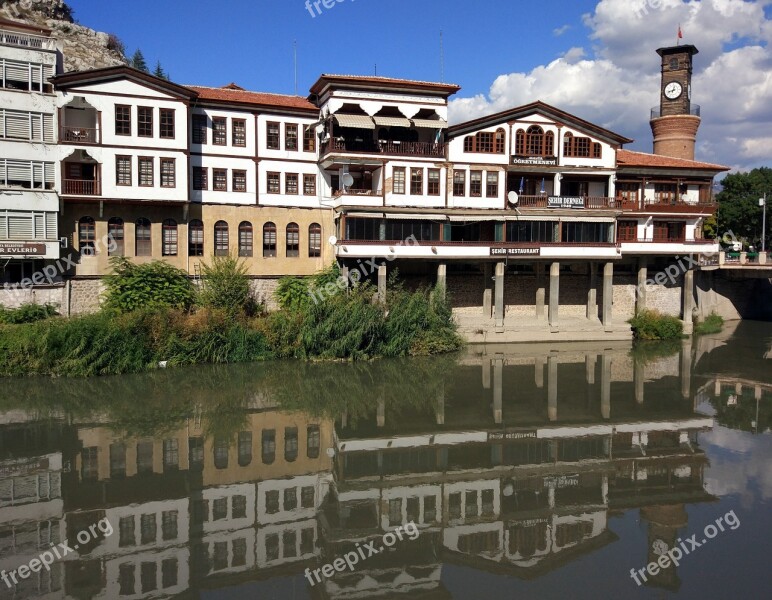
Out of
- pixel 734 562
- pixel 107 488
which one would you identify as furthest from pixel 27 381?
pixel 734 562

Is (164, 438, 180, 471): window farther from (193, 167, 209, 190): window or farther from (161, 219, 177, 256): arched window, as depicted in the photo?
(193, 167, 209, 190): window

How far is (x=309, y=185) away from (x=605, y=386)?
20128 mm

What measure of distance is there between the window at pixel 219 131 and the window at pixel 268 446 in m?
20.1

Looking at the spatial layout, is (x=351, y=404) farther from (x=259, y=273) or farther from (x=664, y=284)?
(x=664, y=284)

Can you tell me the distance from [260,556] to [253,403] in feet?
37.7

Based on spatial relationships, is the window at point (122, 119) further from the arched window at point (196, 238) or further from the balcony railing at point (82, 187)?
the arched window at point (196, 238)

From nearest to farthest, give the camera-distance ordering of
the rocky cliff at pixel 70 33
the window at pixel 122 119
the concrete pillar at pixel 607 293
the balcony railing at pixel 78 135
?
the balcony railing at pixel 78 135 < the window at pixel 122 119 < the concrete pillar at pixel 607 293 < the rocky cliff at pixel 70 33

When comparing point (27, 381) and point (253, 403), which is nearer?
point (253, 403)

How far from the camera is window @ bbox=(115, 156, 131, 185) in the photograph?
105 ft

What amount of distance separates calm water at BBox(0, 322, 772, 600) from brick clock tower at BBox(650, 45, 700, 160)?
26.2 meters

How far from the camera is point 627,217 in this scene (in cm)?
4091

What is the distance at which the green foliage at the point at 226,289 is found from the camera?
32188 mm

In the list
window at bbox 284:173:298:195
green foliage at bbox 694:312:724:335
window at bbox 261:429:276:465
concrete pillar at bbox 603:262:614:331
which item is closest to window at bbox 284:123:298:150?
window at bbox 284:173:298:195

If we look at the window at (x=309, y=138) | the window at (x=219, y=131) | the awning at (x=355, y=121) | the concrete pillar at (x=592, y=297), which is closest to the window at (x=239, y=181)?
the window at (x=219, y=131)
